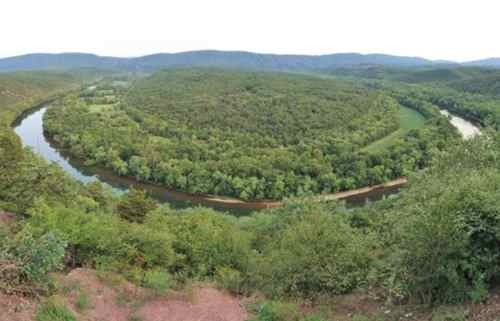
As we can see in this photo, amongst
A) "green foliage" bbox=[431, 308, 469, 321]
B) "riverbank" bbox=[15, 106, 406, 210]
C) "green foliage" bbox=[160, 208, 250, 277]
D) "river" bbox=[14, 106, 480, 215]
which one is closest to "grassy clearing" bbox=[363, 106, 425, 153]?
"riverbank" bbox=[15, 106, 406, 210]

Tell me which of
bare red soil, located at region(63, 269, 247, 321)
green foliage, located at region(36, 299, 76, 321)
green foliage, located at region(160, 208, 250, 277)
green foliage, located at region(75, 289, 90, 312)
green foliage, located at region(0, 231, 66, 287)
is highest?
green foliage, located at region(0, 231, 66, 287)

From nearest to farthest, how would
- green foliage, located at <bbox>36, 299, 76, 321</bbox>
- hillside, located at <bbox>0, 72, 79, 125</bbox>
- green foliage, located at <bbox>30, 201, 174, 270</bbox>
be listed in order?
1. green foliage, located at <bbox>36, 299, 76, 321</bbox>
2. green foliage, located at <bbox>30, 201, 174, 270</bbox>
3. hillside, located at <bbox>0, 72, 79, 125</bbox>

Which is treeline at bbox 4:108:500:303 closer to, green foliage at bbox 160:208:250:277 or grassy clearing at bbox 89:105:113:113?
green foliage at bbox 160:208:250:277

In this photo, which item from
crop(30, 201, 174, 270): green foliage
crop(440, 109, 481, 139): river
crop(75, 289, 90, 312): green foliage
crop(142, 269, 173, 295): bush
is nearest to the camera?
crop(75, 289, 90, 312): green foliage

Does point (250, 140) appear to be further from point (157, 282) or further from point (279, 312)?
point (279, 312)

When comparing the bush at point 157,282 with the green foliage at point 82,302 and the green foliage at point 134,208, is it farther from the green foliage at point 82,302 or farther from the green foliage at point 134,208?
the green foliage at point 134,208

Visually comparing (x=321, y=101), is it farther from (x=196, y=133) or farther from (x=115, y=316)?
(x=115, y=316)

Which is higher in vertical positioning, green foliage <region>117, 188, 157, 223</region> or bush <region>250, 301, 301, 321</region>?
bush <region>250, 301, 301, 321</region>
